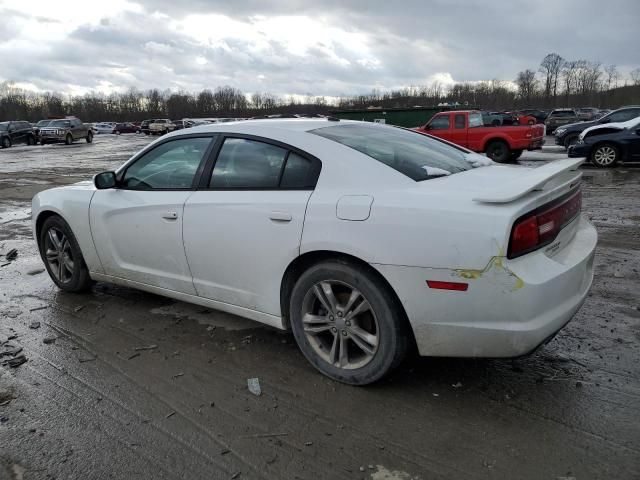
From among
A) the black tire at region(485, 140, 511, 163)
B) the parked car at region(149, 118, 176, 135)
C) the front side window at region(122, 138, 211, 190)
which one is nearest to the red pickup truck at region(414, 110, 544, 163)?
the black tire at region(485, 140, 511, 163)

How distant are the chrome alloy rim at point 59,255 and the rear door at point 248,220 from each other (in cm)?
179

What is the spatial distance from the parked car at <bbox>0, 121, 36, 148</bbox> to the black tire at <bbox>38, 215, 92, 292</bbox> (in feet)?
112

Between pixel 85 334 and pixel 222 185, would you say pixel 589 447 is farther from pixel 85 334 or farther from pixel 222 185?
pixel 85 334

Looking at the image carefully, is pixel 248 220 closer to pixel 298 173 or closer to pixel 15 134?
pixel 298 173

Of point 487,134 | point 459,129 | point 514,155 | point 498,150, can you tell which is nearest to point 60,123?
point 459,129

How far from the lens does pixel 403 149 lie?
343 centimetres

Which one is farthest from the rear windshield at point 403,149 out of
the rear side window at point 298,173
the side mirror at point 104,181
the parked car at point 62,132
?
the parked car at point 62,132

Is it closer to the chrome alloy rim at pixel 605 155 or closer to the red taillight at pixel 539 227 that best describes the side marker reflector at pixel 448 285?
the red taillight at pixel 539 227

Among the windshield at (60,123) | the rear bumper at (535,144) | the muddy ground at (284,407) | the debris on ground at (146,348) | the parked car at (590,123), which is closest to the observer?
the muddy ground at (284,407)

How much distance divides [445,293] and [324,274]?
0.72 metres

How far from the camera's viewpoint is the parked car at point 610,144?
13359 millimetres

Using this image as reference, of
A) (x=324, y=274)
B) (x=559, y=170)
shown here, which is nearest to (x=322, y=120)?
(x=324, y=274)

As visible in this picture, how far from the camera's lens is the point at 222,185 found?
136 inches

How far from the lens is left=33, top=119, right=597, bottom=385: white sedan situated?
2.49m
